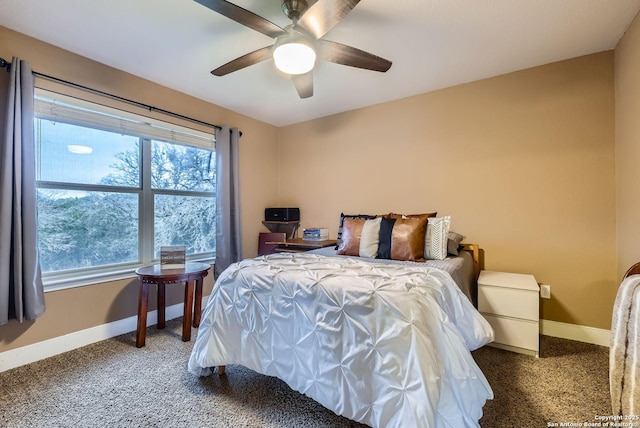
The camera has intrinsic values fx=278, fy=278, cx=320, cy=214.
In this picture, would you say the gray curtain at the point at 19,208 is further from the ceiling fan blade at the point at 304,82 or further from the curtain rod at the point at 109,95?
the ceiling fan blade at the point at 304,82

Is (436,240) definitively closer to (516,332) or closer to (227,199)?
(516,332)

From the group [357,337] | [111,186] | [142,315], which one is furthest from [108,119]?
[357,337]

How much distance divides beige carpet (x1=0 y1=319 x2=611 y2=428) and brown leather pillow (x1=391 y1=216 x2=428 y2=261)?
87cm

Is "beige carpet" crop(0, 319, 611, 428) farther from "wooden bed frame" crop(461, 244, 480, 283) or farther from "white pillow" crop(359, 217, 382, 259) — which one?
"white pillow" crop(359, 217, 382, 259)

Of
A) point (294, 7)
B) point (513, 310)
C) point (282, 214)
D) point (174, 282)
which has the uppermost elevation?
point (294, 7)

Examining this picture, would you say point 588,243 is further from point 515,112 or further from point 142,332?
point 142,332

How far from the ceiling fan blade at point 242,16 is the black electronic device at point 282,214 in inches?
89.9

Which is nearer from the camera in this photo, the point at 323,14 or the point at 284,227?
the point at 323,14

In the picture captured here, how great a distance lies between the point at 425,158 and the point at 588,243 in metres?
1.50

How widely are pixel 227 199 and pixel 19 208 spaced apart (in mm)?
1633

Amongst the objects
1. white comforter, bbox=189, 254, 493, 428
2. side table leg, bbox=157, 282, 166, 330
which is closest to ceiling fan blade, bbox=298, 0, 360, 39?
white comforter, bbox=189, 254, 493, 428

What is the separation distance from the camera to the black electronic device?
12.1 feet

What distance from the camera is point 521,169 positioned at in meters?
2.47

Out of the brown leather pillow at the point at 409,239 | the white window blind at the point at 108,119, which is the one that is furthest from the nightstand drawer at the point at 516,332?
the white window blind at the point at 108,119
